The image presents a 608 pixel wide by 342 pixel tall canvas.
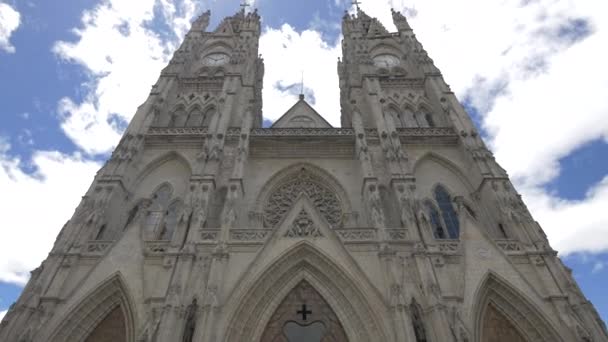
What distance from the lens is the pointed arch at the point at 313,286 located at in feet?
36.0

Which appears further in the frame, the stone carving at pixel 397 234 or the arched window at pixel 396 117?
the arched window at pixel 396 117

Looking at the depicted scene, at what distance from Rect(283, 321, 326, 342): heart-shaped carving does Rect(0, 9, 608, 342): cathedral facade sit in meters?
0.04

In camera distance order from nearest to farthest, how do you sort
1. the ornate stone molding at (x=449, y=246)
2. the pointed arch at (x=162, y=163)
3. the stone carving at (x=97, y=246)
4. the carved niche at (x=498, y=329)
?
the carved niche at (x=498, y=329) → the stone carving at (x=97, y=246) → the ornate stone molding at (x=449, y=246) → the pointed arch at (x=162, y=163)

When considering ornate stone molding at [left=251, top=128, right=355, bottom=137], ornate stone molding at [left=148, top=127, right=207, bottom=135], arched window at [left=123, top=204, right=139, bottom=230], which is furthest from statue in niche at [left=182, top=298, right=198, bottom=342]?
ornate stone molding at [left=148, top=127, right=207, bottom=135]

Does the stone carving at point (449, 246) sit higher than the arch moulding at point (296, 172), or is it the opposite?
the arch moulding at point (296, 172)

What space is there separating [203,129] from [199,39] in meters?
12.9

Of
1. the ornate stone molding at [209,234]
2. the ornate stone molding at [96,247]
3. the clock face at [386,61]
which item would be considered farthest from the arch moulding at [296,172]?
the clock face at [386,61]

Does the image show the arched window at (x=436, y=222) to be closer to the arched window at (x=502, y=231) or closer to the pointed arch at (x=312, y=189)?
the arched window at (x=502, y=231)

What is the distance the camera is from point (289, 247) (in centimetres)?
1248

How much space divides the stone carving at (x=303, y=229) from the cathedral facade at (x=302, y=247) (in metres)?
0.06

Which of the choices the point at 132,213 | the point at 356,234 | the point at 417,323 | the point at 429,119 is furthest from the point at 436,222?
the point at 132,213

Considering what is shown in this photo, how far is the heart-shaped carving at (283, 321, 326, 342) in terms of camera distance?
11272 mm

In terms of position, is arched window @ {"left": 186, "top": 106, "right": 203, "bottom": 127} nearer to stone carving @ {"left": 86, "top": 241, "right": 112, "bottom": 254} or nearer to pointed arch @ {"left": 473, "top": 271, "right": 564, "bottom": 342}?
stone carving @ {"left": 86, "top": 241, "right": 112, "bottom": 254}

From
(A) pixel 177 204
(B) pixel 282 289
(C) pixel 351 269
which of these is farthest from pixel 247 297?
(A) pixel 177 204
